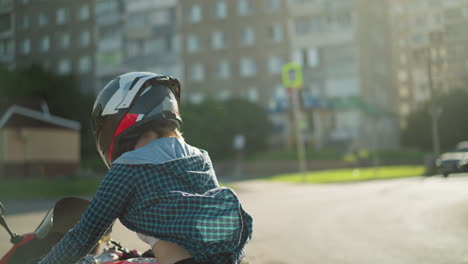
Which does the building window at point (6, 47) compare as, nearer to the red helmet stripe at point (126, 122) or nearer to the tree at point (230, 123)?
the red helmet stripe at point (126, 122)

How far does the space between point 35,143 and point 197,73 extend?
2401 cm

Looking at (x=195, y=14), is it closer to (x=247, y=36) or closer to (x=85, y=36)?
(x=247, y=36)

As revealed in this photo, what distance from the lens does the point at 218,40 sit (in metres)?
52.2

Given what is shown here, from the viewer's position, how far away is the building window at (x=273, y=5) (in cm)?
4884

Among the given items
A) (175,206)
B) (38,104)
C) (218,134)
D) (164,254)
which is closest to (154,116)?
(175,206)

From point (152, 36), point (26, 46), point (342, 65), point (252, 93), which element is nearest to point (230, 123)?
point (252, 93)

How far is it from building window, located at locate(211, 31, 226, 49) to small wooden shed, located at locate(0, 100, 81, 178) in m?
21.5

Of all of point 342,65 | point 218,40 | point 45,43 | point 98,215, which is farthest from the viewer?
point 218,40

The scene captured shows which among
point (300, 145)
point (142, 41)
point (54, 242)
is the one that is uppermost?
point (142, 41)

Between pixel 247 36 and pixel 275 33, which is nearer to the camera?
pixel 275 33

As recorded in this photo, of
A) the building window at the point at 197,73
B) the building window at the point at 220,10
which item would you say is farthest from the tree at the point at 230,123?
the building window at the point at 220,10

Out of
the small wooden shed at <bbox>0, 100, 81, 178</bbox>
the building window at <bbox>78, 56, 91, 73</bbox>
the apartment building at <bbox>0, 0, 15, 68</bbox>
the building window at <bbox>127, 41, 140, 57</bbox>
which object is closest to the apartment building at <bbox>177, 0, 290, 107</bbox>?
the building window at <bbox>127, 41, 140, 57</bbox>

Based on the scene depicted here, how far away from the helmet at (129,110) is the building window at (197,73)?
51.1m

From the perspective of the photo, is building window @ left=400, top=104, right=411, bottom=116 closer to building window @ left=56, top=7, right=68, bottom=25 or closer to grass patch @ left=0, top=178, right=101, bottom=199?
grass patch @ left=0, top=178, right=101, bottom=199
